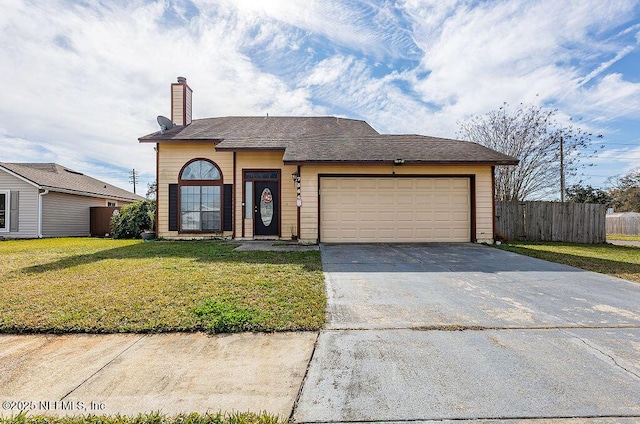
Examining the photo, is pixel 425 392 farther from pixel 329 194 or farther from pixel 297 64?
pixel 297 64

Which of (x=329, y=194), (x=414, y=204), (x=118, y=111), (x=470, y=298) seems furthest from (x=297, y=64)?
(x=470, y=298)

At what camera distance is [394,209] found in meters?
9.94

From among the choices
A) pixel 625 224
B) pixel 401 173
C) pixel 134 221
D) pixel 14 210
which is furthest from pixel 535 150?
pixel 14 210

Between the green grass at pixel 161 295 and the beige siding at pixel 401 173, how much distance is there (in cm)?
296

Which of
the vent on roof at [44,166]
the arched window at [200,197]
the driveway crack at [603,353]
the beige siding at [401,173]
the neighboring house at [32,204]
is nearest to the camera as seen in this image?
the driveway crack at [603,353]

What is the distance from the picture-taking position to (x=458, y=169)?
9875 millimetres

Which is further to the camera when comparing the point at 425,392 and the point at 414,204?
the point at 414,204

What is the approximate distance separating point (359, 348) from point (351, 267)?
3.44 m

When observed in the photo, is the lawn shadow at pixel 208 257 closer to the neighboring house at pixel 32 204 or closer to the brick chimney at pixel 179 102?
the brick chimney at pixel 179 102

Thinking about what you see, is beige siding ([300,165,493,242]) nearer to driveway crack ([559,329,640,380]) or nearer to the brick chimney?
the brick chimney

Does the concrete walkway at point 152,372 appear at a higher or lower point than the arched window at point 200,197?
lower

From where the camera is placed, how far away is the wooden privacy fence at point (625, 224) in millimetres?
19172

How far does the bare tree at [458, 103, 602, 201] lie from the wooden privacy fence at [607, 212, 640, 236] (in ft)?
23.1

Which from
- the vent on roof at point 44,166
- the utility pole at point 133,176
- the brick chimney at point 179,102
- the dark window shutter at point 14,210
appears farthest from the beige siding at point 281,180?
the utility pole at point 133,176
